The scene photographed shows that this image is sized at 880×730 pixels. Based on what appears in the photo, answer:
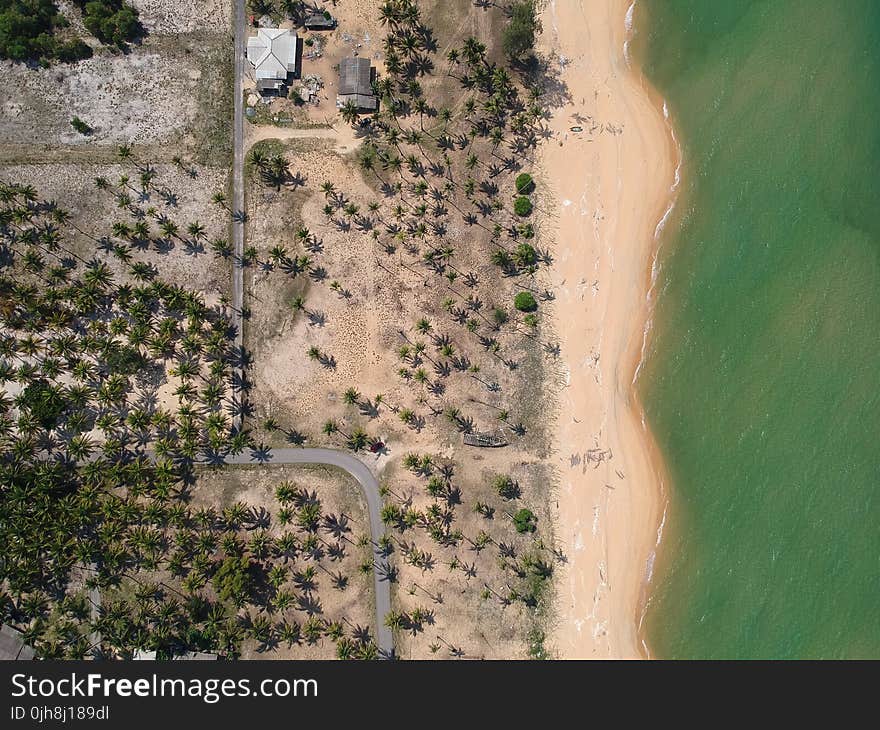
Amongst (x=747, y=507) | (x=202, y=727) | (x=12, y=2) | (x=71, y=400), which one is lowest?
(x=202, y=727)

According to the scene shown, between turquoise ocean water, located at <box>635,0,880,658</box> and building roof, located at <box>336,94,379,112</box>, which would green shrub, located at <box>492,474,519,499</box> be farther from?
building roof, located at <box>336,94,379,112</box>

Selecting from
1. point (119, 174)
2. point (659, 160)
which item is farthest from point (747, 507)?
point (119, 174)

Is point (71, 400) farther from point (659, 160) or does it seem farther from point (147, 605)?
point (659, 160)

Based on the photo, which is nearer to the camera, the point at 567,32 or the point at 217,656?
the point at 217,656

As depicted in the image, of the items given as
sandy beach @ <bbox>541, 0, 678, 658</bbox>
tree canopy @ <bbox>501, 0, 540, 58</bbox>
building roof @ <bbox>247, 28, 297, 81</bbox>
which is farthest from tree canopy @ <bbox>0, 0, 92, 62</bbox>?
sandy beach @ <bbox>541, 0, 678, 658</bbox>

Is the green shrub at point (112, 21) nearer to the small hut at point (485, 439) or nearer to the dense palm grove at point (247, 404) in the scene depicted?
the dense palm grove at point (247, 404)
